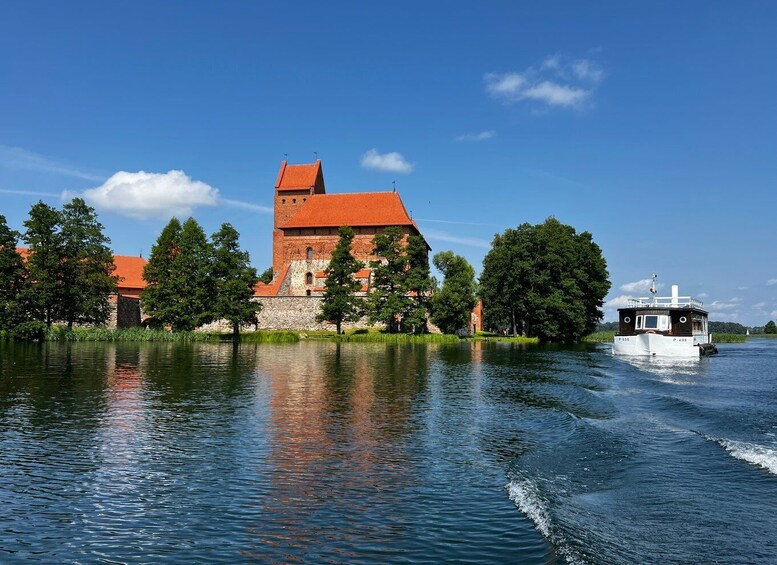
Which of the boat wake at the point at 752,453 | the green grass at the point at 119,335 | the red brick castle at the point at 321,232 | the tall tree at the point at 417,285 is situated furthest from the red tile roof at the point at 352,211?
the boat wake at the point at 752,453

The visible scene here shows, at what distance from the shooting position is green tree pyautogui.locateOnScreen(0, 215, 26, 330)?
57.2 meters

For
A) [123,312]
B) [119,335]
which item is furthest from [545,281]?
[123,312]

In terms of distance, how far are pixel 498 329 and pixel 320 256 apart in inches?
1357

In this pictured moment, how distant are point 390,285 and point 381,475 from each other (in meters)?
60.9

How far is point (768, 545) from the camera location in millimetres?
7625

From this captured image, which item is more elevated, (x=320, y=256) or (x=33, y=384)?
(x=320, y=256)

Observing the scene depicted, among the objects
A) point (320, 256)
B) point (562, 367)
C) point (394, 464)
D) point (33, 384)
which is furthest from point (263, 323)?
point (394, 464)

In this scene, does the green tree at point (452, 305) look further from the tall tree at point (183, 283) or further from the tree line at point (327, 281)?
the tall tree at point (183, 283)

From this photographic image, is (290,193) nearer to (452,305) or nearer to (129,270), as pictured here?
(129,270)

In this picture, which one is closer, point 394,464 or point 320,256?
point 394,464

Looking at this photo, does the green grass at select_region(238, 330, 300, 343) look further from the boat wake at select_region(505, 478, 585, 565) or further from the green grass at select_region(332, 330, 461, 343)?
the boat wake at select_region(505, 478, 585, 565)

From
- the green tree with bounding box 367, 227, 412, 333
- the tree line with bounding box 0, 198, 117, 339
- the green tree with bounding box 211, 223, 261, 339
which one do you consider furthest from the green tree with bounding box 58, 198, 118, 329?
the green tree with bounding box 367, 227, 412, 333

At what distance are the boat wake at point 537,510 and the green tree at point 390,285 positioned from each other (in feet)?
190

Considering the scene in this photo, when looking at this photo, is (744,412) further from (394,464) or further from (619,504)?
(394,464)
